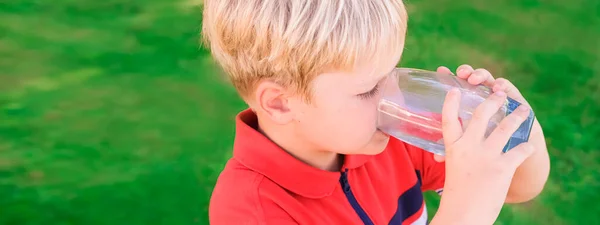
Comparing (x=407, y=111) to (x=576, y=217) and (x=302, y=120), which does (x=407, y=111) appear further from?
(x=576, y=217)

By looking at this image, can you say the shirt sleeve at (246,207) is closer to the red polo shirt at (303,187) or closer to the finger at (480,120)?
the red polo shirt at (303,187)

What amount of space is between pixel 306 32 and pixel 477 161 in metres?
0.32

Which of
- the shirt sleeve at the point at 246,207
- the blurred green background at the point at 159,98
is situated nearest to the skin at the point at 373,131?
the shirt sleeve at the point at 246,207

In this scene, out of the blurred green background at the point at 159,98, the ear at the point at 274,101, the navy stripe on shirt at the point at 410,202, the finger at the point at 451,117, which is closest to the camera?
the finger at the point at 451,117

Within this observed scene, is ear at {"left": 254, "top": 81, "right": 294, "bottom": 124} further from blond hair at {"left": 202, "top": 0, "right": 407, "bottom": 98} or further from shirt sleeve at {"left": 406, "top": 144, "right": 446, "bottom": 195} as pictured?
shirt sleeve at {"left": 406, "top": 144, "right": 446, "bottom": 195}

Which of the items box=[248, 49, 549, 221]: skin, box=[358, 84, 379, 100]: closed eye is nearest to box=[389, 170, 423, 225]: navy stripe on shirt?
box=[248, 49, 549, 221]: skin

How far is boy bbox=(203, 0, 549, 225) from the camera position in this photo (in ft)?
3.24

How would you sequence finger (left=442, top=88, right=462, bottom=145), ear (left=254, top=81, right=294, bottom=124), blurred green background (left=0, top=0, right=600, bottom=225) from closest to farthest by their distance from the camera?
finger (left=442, top=88, right=462, bottom=145) → ear (left=254, top=81, right=294, bottom=124) → blurred green background (left=0, top=0, right=600, bottom=225)

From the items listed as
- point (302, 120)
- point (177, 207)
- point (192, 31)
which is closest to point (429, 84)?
point (302, 120)

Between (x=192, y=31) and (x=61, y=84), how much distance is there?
0.56 meters

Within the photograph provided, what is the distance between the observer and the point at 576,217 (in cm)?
201

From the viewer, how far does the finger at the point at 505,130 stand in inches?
39.0

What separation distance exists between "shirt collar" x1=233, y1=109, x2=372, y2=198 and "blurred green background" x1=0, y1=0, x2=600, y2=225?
3.13ft

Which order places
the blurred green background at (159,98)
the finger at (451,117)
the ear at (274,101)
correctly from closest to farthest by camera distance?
1. the finger at (451,117)
2. the ear at (274,101)
3. the blurred green background at (159,98)
